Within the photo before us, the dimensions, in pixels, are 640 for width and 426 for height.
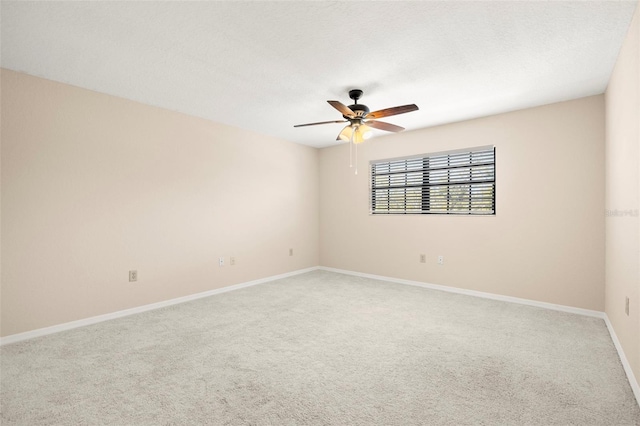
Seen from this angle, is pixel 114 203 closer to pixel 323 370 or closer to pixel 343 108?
pixel 343 108

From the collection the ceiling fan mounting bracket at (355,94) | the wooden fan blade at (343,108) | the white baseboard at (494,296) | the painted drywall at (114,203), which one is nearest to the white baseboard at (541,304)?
the white baseboard at (494,296)

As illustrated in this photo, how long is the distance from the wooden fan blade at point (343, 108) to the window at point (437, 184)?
82.4 inches

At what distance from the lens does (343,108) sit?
2736 millimetres

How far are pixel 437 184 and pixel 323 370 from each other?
3.33m

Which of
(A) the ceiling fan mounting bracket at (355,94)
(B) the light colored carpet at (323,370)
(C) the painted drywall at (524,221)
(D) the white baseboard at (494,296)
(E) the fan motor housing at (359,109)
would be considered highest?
(A) the ceiling fan mounting bracket at (355,94)

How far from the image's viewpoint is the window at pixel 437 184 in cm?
408

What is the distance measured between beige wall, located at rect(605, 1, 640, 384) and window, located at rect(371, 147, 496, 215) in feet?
4.13

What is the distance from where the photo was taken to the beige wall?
6.22 ft

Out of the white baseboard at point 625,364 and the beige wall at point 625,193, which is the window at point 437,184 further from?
the white baseboard at point 625,364

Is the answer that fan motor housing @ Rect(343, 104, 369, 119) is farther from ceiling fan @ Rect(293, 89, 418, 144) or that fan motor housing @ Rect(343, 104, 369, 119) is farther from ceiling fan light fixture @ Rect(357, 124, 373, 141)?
ceiling fan light fixture @ Rect(357, 124, 373, 141)

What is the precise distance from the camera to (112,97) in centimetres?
327

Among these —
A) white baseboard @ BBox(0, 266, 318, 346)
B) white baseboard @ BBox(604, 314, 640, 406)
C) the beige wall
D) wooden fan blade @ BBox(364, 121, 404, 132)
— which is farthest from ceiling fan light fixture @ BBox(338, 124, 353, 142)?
white baseboard @ BBox(604, 314, 640, 406)

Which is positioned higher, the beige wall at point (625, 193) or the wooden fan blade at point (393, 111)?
the wooden fan blade at point (393, 111)

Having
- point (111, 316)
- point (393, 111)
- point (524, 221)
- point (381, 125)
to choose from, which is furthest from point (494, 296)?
point (111, 316)
